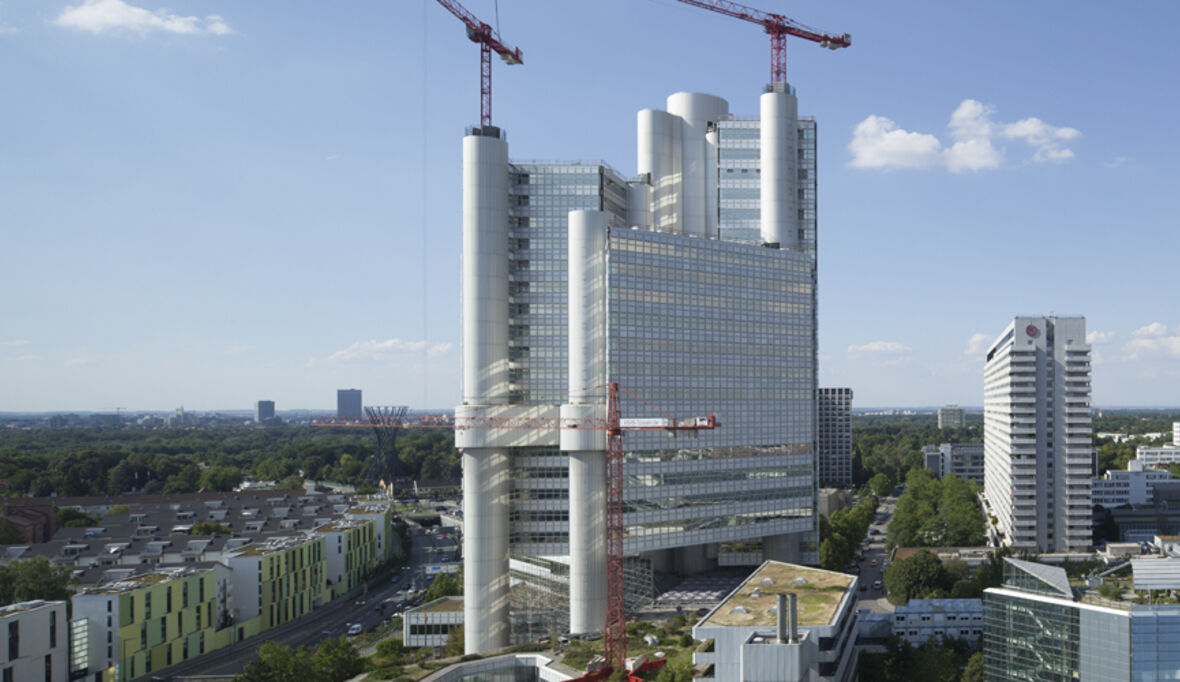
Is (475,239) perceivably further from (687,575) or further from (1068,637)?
(1068,637)

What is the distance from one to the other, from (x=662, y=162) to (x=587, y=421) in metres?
44.3

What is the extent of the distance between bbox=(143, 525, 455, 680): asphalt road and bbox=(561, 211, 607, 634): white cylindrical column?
44244mm

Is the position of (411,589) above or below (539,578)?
below

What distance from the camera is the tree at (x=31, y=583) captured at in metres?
105

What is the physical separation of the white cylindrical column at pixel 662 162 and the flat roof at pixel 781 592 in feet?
177

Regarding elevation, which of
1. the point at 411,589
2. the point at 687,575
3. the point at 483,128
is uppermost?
the point at 483,128

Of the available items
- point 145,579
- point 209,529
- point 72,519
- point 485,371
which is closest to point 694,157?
point 485,371

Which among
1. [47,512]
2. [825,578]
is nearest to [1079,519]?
[825,578]

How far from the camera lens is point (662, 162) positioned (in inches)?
4688

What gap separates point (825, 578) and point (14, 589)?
338ft

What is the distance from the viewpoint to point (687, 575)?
118m

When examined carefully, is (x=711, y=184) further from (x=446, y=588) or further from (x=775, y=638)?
(x=775, y=638)

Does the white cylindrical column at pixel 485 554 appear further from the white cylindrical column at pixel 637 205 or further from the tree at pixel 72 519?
the tree at pixel 72 519

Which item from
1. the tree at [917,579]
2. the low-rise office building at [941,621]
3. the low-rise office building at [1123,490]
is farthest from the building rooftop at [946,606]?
the low-rise office building at [1123,490]
